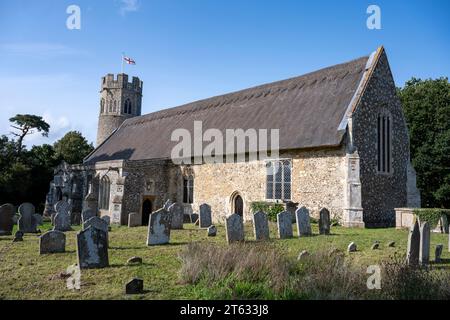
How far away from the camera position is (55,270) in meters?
7.54

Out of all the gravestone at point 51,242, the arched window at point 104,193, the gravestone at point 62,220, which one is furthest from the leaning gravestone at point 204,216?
the arched window at point 104,193

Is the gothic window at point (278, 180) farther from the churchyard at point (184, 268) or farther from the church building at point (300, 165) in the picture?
the churchyard at point (184, 268)

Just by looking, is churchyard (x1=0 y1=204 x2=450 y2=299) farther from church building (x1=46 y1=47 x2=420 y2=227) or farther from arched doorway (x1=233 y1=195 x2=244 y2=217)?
arched doorway (x1=233 y1=195 x2=244 y2=217)

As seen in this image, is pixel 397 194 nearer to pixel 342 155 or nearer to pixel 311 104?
pixel 342 155

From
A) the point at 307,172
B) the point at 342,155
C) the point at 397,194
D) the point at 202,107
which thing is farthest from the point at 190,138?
the point at 397,194

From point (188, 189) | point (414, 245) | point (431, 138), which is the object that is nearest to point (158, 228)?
point (414, 245)

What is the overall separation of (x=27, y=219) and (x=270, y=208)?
10.4 metres

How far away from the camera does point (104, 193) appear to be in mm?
22781

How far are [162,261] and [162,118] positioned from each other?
2402 centimetres

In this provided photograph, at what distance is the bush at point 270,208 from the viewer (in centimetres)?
1691

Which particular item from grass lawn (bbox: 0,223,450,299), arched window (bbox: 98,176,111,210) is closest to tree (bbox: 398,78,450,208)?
grass lawn (bbox: 0,223,450,299)
